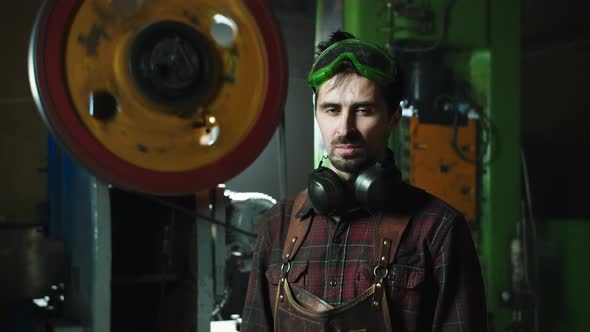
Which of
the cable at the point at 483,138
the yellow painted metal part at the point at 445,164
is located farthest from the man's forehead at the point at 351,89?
the cable at the point at 483,138

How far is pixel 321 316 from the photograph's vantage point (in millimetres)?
1341

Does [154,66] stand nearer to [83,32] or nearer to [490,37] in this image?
[83,32]

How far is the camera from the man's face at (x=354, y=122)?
4.68ft

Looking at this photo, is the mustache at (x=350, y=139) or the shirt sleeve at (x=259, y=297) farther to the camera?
the shirt sleeve at (x=259, y=297)

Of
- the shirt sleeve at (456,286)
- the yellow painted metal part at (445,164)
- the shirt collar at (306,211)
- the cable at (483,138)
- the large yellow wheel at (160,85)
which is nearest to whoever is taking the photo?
the shirt sleeve at (456,286)

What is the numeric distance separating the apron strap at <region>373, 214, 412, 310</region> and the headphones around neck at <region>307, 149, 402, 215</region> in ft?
0.12

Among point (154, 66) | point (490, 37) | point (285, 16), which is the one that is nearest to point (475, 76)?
point (490, 37)

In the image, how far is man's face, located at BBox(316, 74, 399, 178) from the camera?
1426 millimetres

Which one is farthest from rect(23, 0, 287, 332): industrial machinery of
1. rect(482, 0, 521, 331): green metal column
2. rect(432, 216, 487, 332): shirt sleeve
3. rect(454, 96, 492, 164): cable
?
rect(482, 0, 521, 331): green metal column

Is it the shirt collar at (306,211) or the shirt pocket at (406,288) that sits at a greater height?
the shirt collar at (306,211)

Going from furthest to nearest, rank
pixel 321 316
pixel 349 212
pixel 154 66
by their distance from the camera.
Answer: pixel 154 66 → pixel 349 212 → pixel 321 316

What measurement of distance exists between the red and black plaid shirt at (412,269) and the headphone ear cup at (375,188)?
56 mm

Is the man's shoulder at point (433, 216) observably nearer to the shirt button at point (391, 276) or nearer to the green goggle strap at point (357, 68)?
the shirt button at point (391, 276)

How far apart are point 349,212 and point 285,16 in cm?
418
